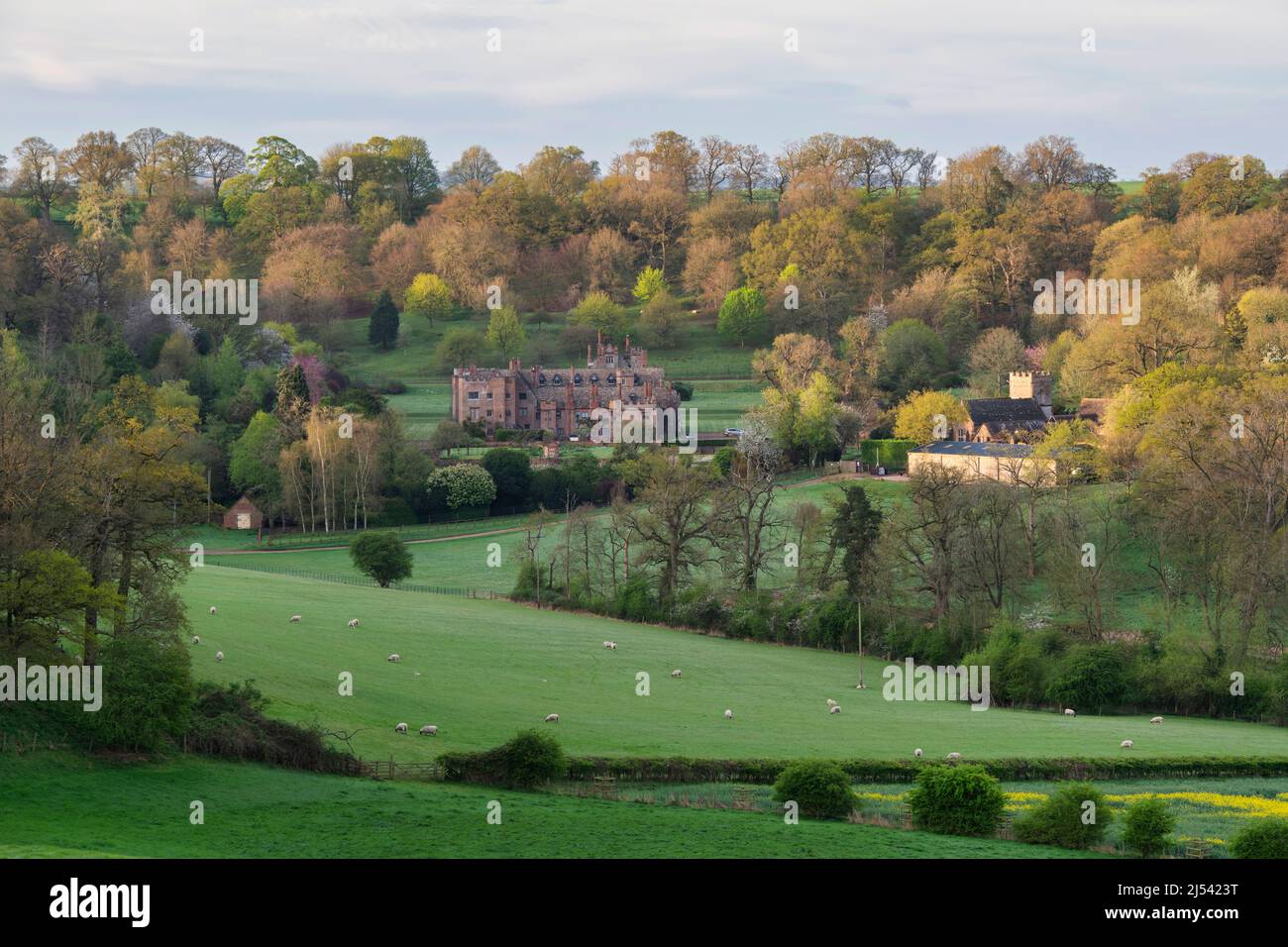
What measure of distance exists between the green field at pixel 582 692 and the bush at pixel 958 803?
5.88m

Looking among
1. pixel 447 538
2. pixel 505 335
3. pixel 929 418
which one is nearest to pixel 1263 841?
pixel 447 538

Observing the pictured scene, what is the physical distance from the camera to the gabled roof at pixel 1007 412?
90.9 m

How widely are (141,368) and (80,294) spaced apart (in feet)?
43.4

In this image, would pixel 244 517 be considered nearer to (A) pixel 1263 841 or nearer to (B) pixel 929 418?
(B) pixel 929 418

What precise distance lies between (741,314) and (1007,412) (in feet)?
127

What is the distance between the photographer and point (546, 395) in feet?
340

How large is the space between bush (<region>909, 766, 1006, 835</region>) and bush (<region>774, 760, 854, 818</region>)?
1458 millimetres

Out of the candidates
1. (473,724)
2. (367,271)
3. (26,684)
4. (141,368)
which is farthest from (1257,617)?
(367,271)

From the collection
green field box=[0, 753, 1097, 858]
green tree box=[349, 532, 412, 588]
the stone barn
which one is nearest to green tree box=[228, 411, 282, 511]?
the stone barn

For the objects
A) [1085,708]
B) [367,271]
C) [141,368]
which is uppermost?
[367,271]

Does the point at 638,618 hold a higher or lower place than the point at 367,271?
lower

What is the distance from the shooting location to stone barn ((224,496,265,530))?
8350 centimetres
